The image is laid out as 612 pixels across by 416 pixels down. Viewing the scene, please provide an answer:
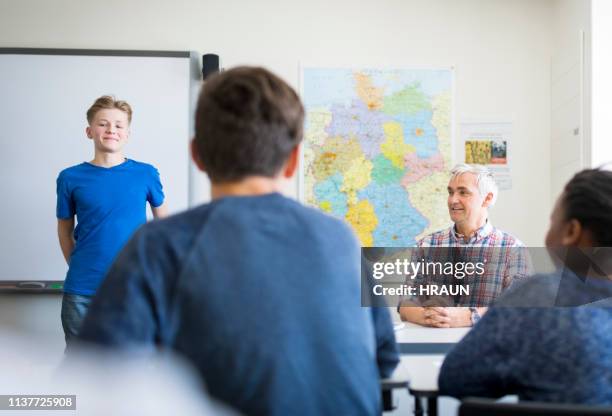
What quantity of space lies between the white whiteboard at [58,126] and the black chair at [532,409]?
304cm

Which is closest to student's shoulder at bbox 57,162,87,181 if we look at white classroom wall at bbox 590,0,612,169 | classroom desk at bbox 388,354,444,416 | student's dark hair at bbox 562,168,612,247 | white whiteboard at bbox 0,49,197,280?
white whiteboard at bbox 0,49,197,280

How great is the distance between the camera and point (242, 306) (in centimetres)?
98

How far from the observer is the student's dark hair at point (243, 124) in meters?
1.08

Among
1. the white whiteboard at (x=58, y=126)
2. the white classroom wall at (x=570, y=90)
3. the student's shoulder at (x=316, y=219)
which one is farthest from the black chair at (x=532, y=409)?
the white whiteboard at (x=58, y=126)

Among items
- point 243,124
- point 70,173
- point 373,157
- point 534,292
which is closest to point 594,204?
point 534,292

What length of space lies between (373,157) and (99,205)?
171cm

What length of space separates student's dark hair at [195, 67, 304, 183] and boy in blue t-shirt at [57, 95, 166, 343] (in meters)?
1.86

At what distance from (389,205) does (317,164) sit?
481 millimetres

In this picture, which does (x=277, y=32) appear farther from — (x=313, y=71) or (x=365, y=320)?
(x=365, y=320)

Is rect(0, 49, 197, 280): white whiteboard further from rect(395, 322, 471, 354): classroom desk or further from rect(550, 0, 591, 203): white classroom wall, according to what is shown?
rect(550, 0, 591, 203): white classroom wall

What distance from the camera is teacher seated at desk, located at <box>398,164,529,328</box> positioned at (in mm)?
2949

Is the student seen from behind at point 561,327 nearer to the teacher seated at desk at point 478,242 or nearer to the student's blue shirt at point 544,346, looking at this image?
the student's blue shirt at point 544,346

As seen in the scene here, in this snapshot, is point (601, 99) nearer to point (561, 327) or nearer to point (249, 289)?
point (561, 327)

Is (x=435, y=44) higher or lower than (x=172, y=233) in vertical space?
higher
